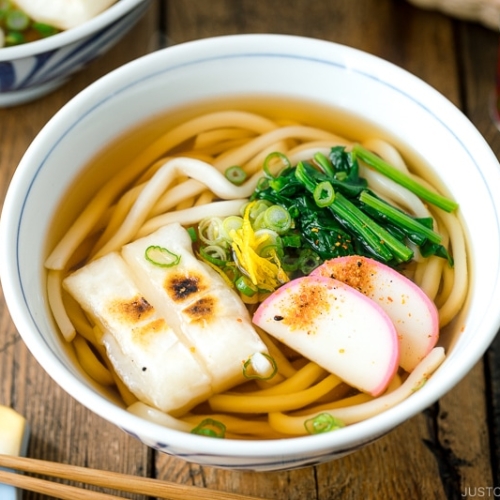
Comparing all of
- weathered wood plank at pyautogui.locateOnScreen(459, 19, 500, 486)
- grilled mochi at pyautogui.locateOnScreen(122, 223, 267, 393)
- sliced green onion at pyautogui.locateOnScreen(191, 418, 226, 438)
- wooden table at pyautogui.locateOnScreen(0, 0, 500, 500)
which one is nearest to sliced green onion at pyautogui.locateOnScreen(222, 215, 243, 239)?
grilled mochi at pyautogui.locateOnScreen(122, 223, 267, 393)

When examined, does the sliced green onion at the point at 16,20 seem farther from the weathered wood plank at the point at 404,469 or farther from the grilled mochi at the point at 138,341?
the weathered wood plank at the point at 404,469

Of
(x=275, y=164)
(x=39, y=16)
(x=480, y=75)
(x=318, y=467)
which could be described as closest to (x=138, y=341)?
(x=318, y=467)

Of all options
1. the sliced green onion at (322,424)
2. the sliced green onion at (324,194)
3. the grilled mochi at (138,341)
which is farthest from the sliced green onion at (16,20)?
the sliced green onion at (322,424)

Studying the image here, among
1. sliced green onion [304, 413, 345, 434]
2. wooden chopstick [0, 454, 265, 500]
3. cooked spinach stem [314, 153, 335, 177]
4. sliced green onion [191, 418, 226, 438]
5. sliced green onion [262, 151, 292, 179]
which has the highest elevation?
cooked spinach stem [314, 153, 335, 177]

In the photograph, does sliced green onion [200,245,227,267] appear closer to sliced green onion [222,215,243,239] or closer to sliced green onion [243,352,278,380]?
sliced green onion [222,215,243,239]

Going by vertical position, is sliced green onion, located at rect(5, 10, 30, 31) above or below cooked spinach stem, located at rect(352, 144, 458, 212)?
above

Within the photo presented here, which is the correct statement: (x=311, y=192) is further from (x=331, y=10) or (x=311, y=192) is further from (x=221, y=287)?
(x=331, y=10)

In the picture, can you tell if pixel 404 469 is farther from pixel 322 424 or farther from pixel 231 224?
pixel 231 224
